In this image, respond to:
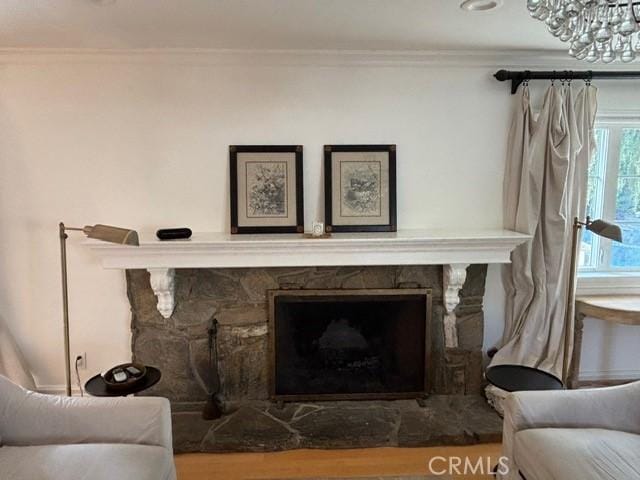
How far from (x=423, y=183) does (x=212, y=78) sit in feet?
4.84

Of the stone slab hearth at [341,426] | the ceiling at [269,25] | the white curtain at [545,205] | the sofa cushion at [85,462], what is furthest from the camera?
the white curtain at [545,205]

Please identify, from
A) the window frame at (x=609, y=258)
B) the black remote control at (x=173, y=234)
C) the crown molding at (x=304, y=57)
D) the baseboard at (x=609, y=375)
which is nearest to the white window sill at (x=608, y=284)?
the window frame at (x=609, y=258)

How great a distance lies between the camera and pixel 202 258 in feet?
8.77

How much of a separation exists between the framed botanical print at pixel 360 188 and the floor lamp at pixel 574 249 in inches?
40.9

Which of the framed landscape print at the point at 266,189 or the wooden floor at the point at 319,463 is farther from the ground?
the framed landscape print at the point at 266,189

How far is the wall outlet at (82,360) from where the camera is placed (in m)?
2.98

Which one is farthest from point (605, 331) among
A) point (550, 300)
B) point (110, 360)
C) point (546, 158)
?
point (110, 360)

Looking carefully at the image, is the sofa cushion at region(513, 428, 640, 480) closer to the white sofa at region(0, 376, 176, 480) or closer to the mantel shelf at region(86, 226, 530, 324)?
the mantel shelf at region(86, 226, 530, 324)

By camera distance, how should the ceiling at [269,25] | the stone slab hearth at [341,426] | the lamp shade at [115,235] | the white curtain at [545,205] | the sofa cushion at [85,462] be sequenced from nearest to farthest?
the sofa cushion at [85,462] → the ceiling at [269,25] → the lamp shade at [115,235] → the stone slab hearth at [341,426] → the white curtain at [545,205]

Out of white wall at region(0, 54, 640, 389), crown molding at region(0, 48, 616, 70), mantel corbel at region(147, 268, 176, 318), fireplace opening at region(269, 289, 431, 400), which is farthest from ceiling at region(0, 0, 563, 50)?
fireplace opening at region(269, 289, 431, 400)

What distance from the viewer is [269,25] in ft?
7.68

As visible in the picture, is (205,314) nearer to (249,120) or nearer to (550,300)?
(249,120)

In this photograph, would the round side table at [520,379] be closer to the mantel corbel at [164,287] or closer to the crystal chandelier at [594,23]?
the crystal chandelier at [594,23]

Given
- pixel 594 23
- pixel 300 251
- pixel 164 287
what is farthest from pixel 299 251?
pixel 594 23
